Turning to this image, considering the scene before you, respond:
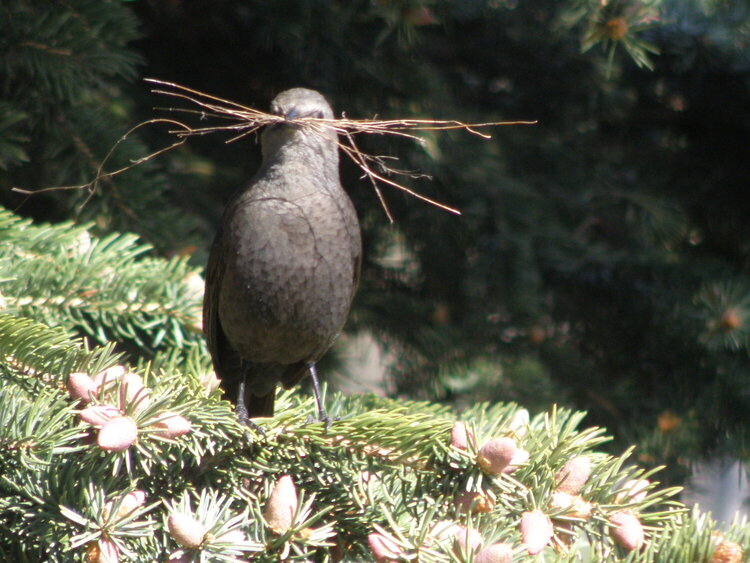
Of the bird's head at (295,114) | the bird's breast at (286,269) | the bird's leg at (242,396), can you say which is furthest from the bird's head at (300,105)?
the bird's leg at (242,396)

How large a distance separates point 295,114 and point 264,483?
1.13m

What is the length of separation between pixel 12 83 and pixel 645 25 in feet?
5.85

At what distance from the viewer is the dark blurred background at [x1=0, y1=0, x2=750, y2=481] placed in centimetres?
255

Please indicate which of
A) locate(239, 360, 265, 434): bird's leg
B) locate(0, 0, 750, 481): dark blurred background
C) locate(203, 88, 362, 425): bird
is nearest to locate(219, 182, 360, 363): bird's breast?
locate(203, 88, 362, 425): bird

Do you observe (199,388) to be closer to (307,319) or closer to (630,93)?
(307,319)

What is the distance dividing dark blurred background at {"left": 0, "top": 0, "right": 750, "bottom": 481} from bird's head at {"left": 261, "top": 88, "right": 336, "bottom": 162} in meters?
0.30

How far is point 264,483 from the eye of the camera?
1.49m

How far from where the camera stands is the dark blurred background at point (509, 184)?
2.55m

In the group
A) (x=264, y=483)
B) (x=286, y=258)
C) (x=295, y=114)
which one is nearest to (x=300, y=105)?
(x=295, y=114)

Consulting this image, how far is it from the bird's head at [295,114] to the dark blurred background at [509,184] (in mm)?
301

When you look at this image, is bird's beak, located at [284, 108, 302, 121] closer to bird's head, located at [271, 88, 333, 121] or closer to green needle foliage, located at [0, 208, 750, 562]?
bird's head, located at [271, 88, 333, 121]

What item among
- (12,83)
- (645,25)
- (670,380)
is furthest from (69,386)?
(670,380)

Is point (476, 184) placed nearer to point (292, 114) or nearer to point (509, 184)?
point (509, 184)

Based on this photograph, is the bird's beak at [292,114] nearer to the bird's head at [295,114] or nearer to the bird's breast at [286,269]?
the bird's head at [295,114]
